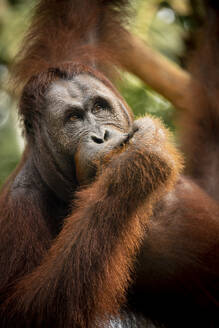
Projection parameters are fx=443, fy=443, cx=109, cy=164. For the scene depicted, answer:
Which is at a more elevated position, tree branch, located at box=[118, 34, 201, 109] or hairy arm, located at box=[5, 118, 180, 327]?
tree branch, located at box=[118, 34, 201, 109]

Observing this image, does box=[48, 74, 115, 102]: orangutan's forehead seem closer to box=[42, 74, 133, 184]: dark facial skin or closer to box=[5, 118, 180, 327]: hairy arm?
box=[42, 74, 133, 184]: dark facial skin

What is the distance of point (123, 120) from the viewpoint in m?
3.57

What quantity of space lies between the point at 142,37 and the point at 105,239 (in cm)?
311

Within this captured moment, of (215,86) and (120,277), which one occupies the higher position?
(215,86)

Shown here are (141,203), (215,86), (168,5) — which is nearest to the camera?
(141,203)

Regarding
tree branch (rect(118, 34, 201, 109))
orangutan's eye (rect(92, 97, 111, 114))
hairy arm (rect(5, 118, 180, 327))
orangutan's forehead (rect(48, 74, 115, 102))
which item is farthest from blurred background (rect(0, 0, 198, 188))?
hairy arm (rect(5, 118, 180, 327))

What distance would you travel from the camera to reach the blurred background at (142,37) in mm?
4992

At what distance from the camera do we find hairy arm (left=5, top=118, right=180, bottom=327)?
2.72 m

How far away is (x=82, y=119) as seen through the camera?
343cm

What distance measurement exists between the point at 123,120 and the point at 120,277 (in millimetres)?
1304

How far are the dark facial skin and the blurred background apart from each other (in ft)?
3.65

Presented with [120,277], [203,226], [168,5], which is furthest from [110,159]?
[168,5]

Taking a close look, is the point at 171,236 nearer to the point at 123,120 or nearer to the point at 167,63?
the point at 123,120

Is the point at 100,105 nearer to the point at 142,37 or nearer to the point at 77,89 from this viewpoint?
the point at 77,89
